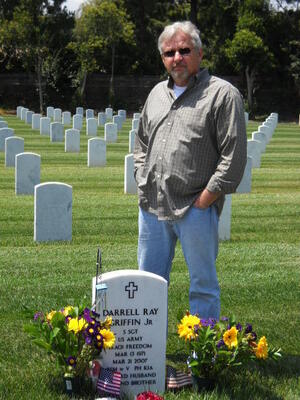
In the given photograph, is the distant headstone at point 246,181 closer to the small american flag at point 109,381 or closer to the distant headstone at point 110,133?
the small american flag at point 109,381

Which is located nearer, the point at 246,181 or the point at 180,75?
the point at 180,75

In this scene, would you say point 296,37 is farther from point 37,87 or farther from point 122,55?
point 37,87

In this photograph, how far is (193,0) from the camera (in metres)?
47.8

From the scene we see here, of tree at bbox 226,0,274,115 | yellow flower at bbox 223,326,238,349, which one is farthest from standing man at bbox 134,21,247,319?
tree at bbox 226,0,274,115

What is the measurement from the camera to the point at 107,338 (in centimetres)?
483

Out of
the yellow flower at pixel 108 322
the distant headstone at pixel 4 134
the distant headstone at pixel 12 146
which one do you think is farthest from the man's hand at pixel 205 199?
the distant headstone at pixel 4 134

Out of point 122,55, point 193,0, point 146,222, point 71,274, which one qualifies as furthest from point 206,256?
point 122,55

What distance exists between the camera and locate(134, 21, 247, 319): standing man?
5125 millimetres

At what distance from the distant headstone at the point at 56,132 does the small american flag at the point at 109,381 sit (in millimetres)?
22264

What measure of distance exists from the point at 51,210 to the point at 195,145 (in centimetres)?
547

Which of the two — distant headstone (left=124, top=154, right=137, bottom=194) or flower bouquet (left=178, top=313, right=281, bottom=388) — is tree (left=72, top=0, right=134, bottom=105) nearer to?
distant headstone (left=124, top=154, right=137, bottom=194)

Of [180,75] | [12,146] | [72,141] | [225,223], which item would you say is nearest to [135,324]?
[180,75]

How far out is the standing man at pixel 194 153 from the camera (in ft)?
16.8

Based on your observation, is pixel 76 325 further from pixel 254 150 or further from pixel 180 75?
pixel 254 150
